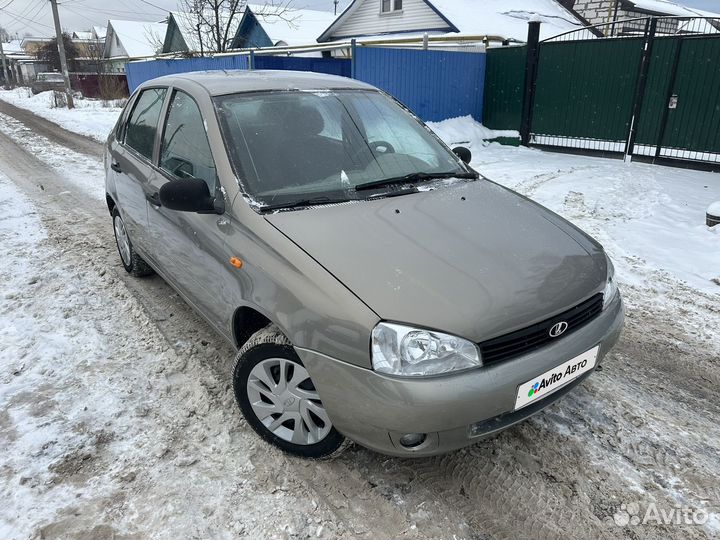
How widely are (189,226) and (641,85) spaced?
31.0 feet

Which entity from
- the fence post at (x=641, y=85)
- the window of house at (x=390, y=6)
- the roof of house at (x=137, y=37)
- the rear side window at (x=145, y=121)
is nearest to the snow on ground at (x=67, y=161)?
the rear side window at (x=145, y=121)

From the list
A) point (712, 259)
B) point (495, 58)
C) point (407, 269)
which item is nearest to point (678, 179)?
point (712, 259)

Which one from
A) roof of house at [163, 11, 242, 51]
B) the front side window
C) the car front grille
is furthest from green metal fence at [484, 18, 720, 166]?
roof of house at [163, 11, 242, 51]

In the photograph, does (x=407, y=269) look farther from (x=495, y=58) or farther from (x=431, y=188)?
(x=495, y=58)

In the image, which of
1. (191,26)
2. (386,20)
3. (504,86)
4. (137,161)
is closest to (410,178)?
(137,161)

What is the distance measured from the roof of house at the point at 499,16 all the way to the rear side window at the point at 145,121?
15103 mm

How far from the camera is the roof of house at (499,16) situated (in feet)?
59.3

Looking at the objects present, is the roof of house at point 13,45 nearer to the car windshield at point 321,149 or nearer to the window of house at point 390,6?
the window of house at point 390,6

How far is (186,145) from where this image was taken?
3.12m

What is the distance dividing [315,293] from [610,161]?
378 inches

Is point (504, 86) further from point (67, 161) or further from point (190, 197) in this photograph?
point (190, 197)

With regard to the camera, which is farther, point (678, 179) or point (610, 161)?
point (610, 161)

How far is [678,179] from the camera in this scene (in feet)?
27.2

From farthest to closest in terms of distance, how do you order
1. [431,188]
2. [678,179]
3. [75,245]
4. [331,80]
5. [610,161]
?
[610,161] → [678,179] → [75,245] → [331,80] → [431,188]
